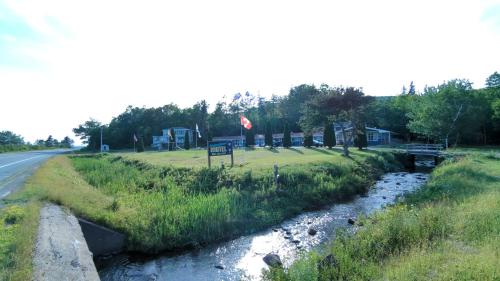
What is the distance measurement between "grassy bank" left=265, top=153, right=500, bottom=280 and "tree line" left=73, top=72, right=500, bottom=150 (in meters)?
21.1

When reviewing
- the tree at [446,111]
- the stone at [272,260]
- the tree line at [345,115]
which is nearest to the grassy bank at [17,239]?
the stone at [272,260]

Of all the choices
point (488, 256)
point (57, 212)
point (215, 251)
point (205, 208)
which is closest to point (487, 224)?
point (488, 256)

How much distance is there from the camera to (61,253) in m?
6.80

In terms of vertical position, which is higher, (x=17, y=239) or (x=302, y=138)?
(x=302, y=138)

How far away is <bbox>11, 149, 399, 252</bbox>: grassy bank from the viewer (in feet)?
35.5

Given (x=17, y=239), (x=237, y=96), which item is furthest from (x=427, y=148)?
(x=237, y=96)

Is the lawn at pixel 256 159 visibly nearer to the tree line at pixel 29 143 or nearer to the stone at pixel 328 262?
the stone at pixel 328 262

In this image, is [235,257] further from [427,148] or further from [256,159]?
[427,148]

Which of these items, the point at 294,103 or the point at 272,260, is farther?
the point at 294,103

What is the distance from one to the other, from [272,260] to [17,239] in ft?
19.9

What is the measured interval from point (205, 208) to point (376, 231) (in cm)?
636

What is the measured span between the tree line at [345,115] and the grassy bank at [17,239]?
64.2 ft

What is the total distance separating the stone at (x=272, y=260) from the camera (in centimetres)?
835

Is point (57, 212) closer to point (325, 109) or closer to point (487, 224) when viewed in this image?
point (487, 224)
